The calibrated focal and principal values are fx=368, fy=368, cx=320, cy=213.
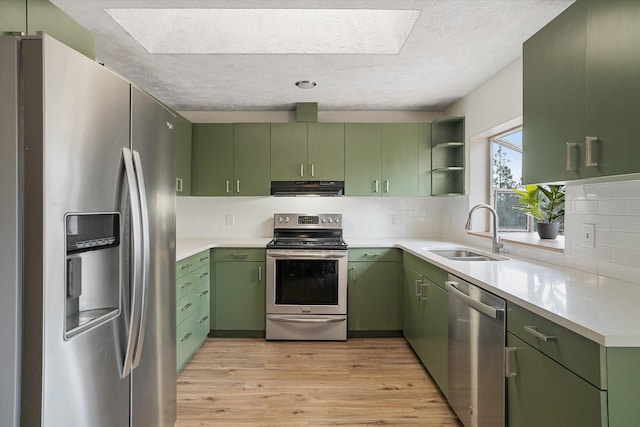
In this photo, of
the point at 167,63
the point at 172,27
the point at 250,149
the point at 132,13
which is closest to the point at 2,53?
the point at 132,13

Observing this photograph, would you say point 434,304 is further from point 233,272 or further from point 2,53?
point 2,53

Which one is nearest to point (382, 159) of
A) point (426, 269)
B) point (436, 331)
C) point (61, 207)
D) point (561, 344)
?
point (426, 269)

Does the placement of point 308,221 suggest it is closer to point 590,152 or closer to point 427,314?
point 427,314

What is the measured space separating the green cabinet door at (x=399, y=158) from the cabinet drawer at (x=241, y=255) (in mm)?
1405

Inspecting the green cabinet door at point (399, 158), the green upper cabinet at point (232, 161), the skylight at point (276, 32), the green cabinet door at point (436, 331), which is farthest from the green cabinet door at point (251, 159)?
the green cabinet door at point (436, 331)

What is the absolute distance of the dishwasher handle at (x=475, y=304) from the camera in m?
1.59

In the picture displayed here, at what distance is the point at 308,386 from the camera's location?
2566 mm

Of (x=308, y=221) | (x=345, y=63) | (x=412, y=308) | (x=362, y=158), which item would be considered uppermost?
(x=345, y=63)

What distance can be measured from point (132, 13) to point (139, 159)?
1.29 metres

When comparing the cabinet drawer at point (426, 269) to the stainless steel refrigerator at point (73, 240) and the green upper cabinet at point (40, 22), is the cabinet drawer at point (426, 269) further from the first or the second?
the green upper cabinet at point (40, 22)

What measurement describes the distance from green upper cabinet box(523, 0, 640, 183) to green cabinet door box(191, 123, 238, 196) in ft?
9.11

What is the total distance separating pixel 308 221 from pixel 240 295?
3.45 feet

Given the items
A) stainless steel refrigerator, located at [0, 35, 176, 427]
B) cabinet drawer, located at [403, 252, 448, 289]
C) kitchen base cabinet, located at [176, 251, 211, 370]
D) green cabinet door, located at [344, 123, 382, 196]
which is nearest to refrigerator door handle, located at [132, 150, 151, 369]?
stainless steel refrigerator, located at [0, 35, 176, 427]

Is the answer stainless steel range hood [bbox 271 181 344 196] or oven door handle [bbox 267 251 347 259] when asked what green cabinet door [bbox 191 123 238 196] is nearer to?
stainless steel range hood [bbox 271 181 344 196]
